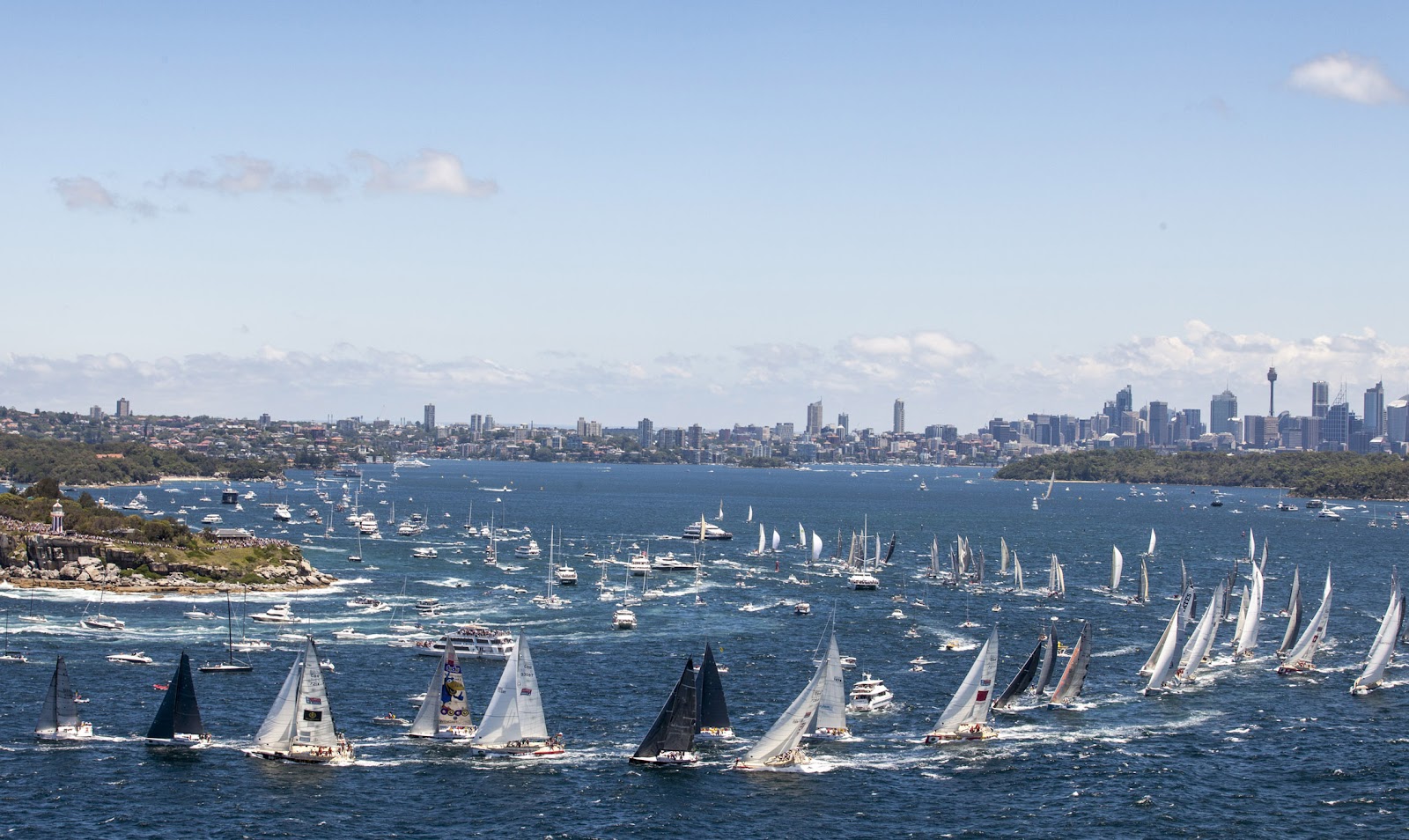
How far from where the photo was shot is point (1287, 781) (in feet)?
211

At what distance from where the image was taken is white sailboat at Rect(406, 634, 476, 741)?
223 ft

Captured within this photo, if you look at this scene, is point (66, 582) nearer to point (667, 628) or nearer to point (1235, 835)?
point (667, 628)

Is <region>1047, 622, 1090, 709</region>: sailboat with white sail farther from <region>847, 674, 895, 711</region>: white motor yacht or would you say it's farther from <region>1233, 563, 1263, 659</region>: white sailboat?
<region>1233, 563, 1263, 659</region>: white sailboat

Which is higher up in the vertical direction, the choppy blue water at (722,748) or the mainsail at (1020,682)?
the mainsail at (1020,682)

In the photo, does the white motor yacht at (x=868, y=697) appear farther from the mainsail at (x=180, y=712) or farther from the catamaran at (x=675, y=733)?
the mainsail at (x=180, y=712)

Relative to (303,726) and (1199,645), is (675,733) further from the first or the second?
(1199,645)

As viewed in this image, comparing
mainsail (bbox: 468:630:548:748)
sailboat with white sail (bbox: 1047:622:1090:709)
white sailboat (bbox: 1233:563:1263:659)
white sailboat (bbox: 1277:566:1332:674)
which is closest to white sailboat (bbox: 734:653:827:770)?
mainsail (bbox: 468:630:548:748)

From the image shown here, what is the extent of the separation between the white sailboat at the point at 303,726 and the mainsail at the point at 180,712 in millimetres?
3437

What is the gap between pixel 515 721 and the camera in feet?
215

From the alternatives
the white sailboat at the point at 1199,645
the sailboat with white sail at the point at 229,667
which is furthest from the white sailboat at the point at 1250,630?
the sailboat with white sail at the point at 229,667

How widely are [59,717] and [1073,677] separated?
5328cm

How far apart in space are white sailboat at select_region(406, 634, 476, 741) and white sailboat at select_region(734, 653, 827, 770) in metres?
13.9

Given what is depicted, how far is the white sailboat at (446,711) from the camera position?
67.9 metres

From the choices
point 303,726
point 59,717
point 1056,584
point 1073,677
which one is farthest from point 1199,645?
point 59,717
